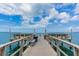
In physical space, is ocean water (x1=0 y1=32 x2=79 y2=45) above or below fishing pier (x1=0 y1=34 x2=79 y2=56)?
above

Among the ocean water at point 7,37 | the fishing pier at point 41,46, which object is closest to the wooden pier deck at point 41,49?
the fishing pier at point 41,46

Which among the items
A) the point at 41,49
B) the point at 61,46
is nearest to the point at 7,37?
the point at 41,49

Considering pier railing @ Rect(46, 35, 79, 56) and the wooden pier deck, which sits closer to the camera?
pier railing @ Rect(46, 35, 79, 56)

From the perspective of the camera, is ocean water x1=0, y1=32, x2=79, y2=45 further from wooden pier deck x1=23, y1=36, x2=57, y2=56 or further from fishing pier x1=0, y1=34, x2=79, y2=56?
wooden pier deck x1=23, y1=36, x2=57, y2=56

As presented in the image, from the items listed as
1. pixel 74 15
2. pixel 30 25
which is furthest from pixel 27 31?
pixel 74 15

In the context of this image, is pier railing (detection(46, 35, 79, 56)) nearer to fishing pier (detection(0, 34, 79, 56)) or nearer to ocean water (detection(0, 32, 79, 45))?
fishing pier (detection(0, 34, 79, 56))

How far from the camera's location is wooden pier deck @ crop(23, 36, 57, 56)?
9.46 ft

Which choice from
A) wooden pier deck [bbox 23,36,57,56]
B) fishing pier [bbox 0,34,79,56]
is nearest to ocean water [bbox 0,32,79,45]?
fishing pier [bbox 0,34,79,56]

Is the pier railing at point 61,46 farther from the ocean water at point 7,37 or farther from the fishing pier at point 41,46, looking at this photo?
the ocean water at point 7,37

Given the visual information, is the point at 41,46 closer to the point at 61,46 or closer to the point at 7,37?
the point at 61,46

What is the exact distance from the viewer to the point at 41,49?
3.03 m

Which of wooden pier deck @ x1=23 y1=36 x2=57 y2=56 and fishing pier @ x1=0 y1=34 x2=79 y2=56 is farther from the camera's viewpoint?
wooden pier deck @ x1=23 y1=36 x2=57 y2=56

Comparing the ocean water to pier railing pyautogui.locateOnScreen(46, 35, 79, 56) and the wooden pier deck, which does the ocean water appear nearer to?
pier railing pyautogui.locateOnScreen(46, 35, 79, 56)

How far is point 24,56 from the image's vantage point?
2855 mm
